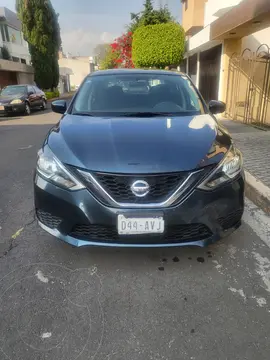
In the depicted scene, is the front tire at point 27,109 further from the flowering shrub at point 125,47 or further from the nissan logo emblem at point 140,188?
the nissan logo emblem at point 140,188

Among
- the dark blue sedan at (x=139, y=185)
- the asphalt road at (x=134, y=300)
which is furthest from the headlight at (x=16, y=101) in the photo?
the dark blue sedan at (x=139, y=185)

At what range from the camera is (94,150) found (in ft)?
7.76

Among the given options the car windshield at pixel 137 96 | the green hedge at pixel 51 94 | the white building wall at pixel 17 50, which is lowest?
the green hedge at pixel 51 94

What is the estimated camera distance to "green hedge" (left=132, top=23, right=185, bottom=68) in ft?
55.6

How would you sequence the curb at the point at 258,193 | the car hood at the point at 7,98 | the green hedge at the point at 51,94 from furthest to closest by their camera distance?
1. the green hedge at the point at 51,94
2. the car hood at the point at 7,98
3. the curb at the point at 258,193

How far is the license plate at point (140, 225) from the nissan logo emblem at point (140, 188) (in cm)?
17

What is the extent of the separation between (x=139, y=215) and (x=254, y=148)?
4.80 metres

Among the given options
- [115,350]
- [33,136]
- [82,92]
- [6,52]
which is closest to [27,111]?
[33,136]

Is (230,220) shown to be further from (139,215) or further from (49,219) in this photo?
(49,219)

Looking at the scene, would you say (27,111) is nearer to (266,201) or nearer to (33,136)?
(33,136)

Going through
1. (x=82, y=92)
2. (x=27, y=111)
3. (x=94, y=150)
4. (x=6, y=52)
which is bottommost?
(x=27, y=111)

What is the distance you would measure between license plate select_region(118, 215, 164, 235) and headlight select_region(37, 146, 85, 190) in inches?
15.2

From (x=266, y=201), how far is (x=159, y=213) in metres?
2.01

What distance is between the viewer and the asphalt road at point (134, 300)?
1821 millimetres
